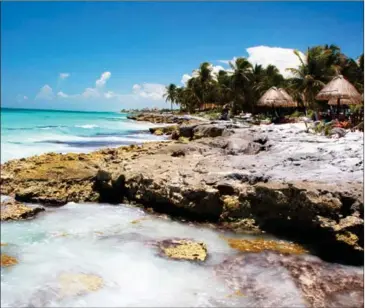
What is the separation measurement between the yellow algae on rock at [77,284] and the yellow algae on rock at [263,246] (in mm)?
2832

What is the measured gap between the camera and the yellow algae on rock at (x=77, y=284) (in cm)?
407

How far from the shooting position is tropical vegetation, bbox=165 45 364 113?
1101 inches

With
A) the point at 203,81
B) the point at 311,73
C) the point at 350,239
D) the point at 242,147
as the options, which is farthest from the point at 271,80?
the point at 350,239

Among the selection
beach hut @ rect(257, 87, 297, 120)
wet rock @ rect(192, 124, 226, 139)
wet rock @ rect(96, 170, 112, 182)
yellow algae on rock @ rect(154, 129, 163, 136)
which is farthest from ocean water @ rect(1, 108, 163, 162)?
beach hut @ rect(257, 87, 297, 120)

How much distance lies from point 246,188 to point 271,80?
137 feet

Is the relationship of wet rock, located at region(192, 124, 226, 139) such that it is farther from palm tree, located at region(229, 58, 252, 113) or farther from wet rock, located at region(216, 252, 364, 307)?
palm tree, located at region(229, 58, 252, 113)

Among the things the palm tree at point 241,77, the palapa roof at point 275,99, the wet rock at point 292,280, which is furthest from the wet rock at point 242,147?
the palm tree at point 241,77

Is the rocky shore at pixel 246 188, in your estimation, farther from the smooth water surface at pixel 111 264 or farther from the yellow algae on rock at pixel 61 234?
the yellow algae on rock at pixel 61 234

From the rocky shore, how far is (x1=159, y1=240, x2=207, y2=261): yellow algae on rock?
4.40 ft

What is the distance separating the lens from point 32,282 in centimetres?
388

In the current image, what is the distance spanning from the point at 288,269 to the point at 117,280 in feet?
8.91

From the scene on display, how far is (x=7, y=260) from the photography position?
3373mm

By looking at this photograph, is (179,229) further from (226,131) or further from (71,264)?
(226,131)

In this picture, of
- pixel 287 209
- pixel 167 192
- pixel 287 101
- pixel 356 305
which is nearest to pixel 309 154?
pixel 287 209
